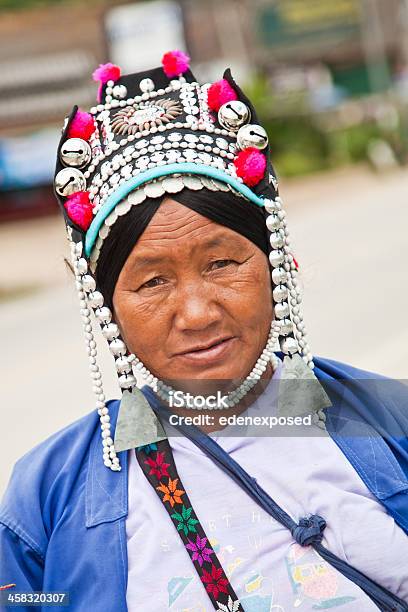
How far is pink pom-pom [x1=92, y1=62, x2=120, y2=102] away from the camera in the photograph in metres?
2.19

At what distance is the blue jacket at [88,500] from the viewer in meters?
1.96

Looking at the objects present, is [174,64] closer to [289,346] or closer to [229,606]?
[289,346]

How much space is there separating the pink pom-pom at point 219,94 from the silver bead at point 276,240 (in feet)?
0.98

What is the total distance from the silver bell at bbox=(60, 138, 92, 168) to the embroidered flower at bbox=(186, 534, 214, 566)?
83cm

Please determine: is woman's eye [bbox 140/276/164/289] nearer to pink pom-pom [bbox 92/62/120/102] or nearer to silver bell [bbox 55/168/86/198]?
silver bell [bbox 55/168/86/198]

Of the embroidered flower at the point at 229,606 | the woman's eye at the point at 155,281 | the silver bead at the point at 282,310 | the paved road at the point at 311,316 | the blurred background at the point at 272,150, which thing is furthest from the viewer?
the blurred background at the point at 272,150

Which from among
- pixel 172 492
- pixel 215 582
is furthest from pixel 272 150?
pixel 215 582

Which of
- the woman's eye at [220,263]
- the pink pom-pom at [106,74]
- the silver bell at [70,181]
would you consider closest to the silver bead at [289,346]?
the woman's eye at [220,263]

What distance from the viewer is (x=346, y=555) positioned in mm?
1980

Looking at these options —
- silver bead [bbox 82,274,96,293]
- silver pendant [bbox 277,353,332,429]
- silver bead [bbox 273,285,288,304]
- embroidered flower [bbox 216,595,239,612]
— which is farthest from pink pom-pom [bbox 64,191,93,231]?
embroidered flower [bbox 216,595,239,612]

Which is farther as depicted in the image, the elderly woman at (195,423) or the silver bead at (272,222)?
the silver bead at (272,222)

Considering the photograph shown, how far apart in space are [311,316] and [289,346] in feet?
21.1

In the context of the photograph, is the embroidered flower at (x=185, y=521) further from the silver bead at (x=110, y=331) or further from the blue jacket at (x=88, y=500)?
the silver bead at (x=110, y=331)

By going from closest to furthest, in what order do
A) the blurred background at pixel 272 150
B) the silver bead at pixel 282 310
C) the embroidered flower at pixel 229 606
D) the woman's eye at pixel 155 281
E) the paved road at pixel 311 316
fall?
the embroidered flower at pixel 229 606 → the woman's eye at pixel 155 281 → the silver bead at pixel 282 310 → the paved road at pixel 311 316 → the blurred background at pixel 272 150
